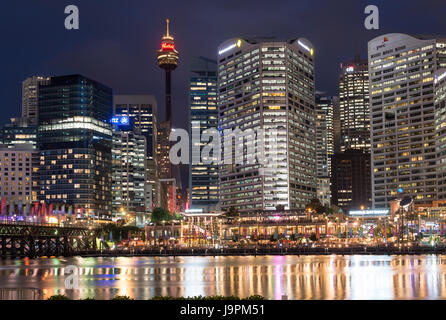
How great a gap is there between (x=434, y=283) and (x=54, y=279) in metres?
58.5

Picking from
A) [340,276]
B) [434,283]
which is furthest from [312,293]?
[340,276]

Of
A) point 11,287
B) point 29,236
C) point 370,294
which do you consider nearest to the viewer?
point 370,294

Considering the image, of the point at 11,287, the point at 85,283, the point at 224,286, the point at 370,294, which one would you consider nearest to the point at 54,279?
the point at 85,283

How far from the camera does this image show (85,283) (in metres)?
95.9
